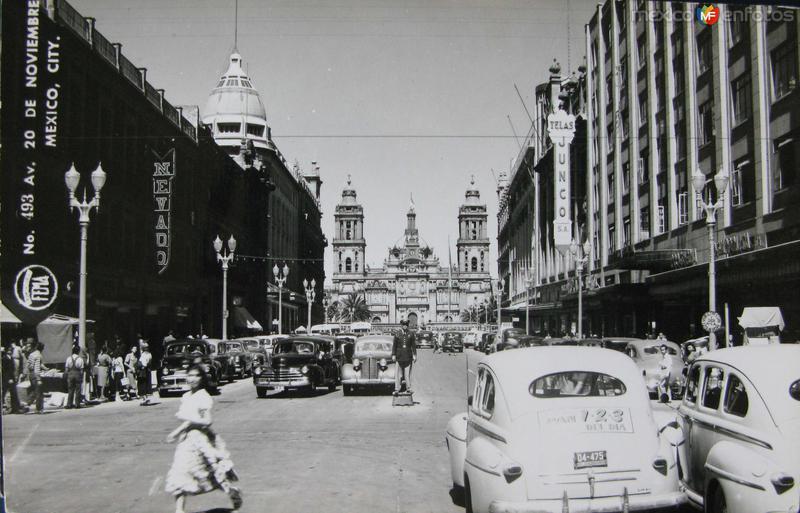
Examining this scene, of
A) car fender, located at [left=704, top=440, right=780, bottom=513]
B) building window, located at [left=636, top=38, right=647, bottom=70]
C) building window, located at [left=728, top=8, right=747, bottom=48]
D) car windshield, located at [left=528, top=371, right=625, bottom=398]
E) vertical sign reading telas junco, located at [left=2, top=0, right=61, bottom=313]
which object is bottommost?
car fender, located at [left=704, top=440, right=780, bottom=513]

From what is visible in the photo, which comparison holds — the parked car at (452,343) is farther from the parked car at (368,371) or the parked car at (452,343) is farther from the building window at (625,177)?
the parked car at (368,371)

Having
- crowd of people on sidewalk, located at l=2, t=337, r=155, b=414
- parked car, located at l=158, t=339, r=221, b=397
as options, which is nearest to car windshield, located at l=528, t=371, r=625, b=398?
crowd of people on sidewalk, located at l=2, t=337, r=155, b=414

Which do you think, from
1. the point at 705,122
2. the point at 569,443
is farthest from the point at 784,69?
the point at 569,443

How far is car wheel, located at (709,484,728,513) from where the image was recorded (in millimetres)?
6633

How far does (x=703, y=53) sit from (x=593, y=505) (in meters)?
28.8

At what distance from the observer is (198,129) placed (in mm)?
44969

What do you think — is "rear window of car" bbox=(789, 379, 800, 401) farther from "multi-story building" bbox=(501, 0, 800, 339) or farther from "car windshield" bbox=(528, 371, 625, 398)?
"multi-story building" bbox=(501, 0, 800, 339)

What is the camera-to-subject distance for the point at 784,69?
939 inches

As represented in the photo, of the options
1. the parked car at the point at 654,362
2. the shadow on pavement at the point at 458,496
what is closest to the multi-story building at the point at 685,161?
the parked car at the point at 654,362

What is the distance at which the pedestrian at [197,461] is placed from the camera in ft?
24.8

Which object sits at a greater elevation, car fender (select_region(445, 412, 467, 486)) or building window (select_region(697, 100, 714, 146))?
building window (select_region(697, 100, 714, 146))

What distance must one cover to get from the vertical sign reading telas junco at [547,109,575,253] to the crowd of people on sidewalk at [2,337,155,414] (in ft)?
115

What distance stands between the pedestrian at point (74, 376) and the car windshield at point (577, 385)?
1543cm

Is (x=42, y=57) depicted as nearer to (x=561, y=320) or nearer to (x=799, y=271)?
(x=799, y=271)
